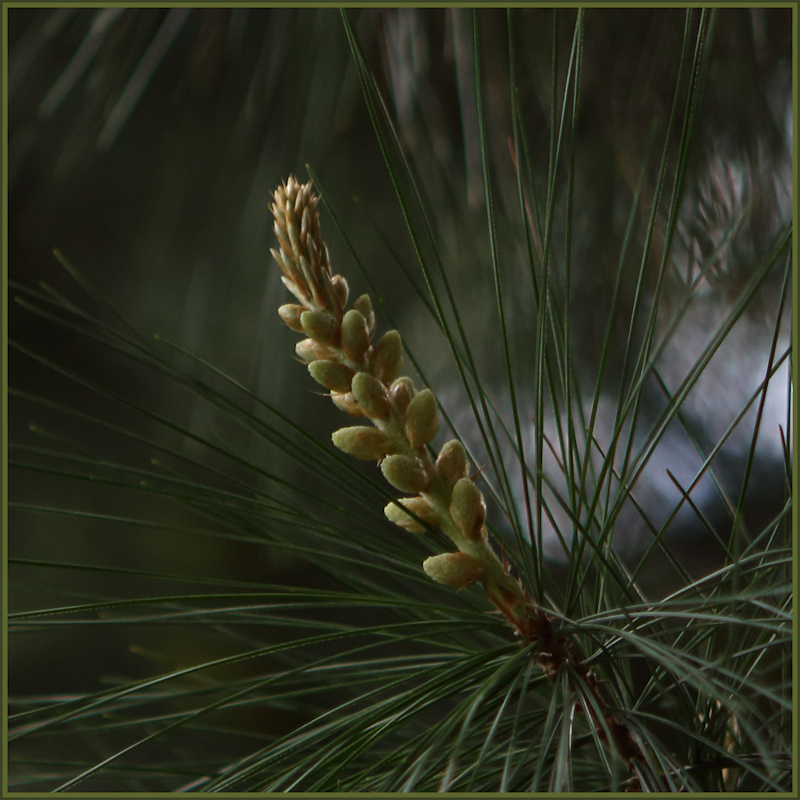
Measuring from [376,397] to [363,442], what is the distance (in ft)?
0.07

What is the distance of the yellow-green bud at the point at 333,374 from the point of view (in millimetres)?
306

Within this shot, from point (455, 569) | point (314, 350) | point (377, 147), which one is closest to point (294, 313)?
point (314, 350)

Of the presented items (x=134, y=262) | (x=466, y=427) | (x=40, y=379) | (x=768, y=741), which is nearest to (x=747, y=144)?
(x=466, y=427)

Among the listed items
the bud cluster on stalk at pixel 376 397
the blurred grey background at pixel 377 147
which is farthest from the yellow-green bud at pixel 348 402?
the blurred grey background at pixel 377 147

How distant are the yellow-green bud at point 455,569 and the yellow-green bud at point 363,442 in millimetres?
50

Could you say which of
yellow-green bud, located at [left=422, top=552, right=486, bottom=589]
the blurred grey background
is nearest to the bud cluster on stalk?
yellow-green bud, located at [left=422, top=552, right=486, bottom=589]

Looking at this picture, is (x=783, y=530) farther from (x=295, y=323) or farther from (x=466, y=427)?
(x=466, y=427)

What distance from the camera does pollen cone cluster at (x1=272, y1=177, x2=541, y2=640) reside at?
0.30 meters

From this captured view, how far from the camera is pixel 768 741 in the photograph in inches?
13.9

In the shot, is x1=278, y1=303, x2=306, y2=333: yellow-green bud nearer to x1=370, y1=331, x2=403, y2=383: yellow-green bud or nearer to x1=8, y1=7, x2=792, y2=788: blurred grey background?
x1=370, y1=331, x2=403, y2=383: yellow-green bud

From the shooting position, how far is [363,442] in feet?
1.03

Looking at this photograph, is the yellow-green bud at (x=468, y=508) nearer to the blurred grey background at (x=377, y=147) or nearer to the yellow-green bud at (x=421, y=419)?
the yellow-green bud at (x=421, y=419)

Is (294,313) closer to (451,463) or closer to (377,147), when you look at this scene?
(451,463)

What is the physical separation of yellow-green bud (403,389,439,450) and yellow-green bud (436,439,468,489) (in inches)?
0.4
